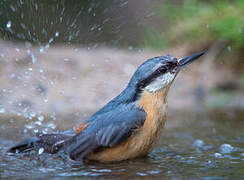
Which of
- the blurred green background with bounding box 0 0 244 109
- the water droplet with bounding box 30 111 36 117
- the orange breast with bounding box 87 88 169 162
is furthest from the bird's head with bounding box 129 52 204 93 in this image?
the water droplet with bounding box 30 111 36 117

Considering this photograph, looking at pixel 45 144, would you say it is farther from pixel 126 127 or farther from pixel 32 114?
pixel 32 114

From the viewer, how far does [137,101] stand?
4.48 meters

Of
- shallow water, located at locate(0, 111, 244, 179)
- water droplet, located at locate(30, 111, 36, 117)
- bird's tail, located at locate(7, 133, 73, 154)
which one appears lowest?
shallow water, located at locate(0, 111, 244, 179)

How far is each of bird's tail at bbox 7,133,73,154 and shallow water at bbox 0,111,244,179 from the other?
8 centimetres

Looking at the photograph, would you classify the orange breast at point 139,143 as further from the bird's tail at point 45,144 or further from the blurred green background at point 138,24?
the blurred green background at point 138,24

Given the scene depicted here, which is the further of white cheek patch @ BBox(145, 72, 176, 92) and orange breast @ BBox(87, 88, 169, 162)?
white cheek patch @ BBox(145, 72, 176, 92)

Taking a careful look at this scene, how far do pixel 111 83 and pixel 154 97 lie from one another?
4241 millimetres

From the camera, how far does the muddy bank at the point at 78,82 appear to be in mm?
7438

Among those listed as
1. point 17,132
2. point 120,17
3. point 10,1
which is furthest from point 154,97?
point 120,17

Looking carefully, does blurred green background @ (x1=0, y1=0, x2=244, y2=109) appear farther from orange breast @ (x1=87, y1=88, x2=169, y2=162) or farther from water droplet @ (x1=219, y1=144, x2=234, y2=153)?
water droplet @ (x1=219, y1=144, x2=234, y2=153)

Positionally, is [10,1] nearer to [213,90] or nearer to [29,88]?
[29,88]

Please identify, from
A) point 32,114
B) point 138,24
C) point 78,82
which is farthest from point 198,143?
point 138,24

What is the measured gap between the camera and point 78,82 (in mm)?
8617

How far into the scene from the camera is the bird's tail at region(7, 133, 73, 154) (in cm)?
442
